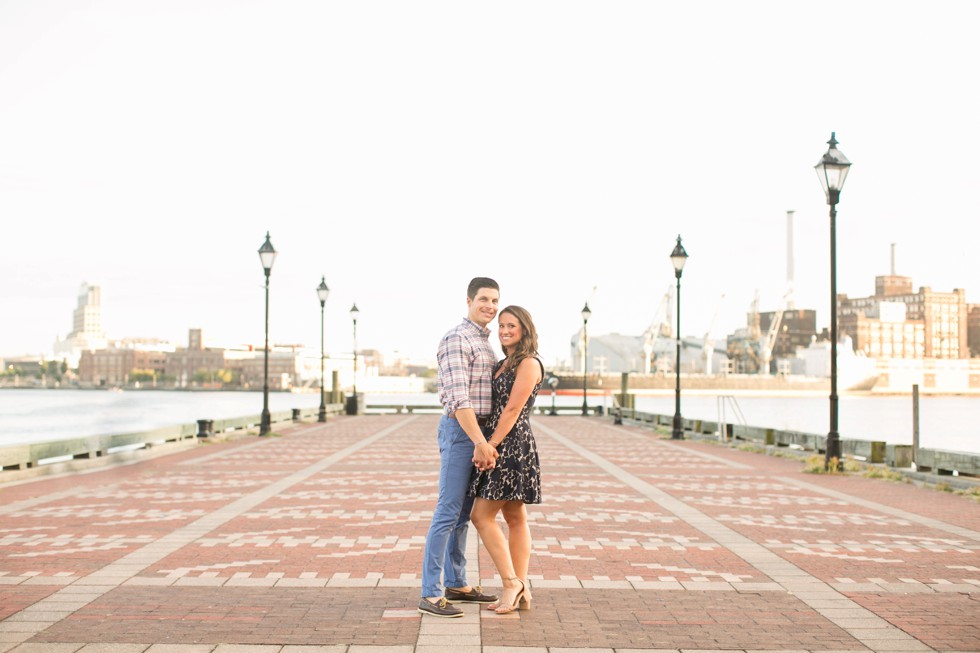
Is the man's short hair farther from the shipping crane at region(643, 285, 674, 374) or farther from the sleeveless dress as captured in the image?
the shipping crane at region(643, 285, 674, 374)

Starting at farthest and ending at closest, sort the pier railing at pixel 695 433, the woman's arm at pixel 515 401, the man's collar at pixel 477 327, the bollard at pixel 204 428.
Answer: the bollard at pixel 204 428
the pier railing at pixel 695 433
the man's collar at pixel 477 327
the woman's arm at pixel 515 401

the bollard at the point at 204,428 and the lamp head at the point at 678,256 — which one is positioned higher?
the lamp head at the point at 678,256

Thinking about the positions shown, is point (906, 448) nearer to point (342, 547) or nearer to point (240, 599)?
point (342, 547)

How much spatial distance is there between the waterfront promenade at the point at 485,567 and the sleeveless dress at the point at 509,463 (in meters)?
0.75

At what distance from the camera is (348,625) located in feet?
18.2

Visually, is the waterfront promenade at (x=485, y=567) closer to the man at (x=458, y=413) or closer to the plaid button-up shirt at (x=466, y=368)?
the man at (x=458, y=413)

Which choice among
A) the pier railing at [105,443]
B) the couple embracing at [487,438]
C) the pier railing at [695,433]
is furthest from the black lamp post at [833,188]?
the pier railing at [105,443]

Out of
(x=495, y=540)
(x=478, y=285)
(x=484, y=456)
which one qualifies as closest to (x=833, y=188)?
(x=478, y=285)

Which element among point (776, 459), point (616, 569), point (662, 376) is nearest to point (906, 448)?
point (776, 459)

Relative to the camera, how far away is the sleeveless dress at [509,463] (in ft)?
18.4

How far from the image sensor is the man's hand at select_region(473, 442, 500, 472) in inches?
213

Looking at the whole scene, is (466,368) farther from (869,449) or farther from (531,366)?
(869,449)

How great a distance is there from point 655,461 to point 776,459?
2.75 m

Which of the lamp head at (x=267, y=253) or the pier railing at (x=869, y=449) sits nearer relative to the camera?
the pier railing at (x=869, y=449)
